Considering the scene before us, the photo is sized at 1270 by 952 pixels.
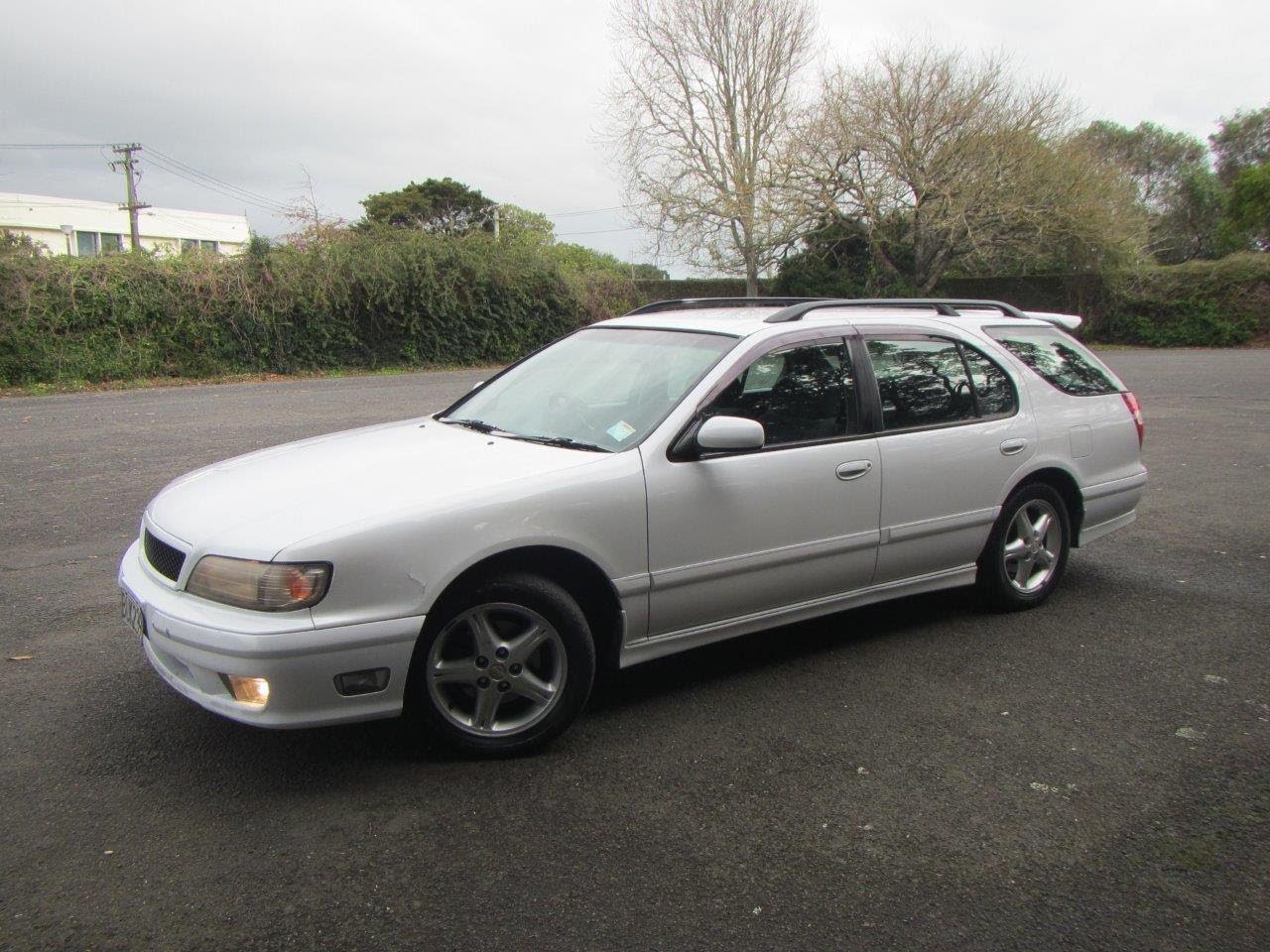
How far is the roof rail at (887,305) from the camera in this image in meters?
4.50

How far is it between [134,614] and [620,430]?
1911mm

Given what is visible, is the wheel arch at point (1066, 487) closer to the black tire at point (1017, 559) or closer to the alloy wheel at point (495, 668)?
the black tire at point (1017, 559)

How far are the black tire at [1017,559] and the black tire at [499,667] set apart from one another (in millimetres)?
2411

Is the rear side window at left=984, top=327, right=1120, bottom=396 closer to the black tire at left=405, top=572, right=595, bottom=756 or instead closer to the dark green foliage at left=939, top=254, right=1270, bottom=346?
the black tire at left=405, top=572, right=595, bottom=756

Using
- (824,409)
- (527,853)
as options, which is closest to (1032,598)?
(824,409)

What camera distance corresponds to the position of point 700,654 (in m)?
4.62

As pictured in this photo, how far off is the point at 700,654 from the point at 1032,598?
187 cm

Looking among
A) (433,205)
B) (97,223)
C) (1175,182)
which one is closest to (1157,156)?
(1175,182)

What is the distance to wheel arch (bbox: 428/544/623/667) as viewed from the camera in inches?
133

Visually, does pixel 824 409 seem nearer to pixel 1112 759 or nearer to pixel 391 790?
pixel 1112 759

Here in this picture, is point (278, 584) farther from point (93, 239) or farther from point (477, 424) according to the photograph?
point (93, 239)

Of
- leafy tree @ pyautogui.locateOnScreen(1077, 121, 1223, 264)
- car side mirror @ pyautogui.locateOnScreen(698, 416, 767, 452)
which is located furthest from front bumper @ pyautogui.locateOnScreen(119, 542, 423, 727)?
leafy tree @ pyautogui.locateOnScreen(1077, 121, 1223, 264)

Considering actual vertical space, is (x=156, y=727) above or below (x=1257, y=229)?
below

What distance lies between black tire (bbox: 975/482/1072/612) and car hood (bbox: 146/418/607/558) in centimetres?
236
